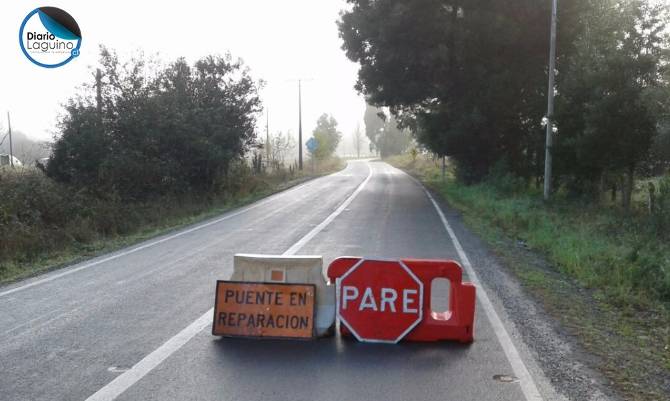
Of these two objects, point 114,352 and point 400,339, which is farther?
point 400,339

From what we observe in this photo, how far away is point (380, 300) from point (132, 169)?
54.7 ft

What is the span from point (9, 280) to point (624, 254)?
10.2m

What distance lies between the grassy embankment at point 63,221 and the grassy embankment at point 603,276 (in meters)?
8.22

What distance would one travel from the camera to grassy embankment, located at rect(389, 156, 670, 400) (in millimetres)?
6020

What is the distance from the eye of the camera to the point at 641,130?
19.3m

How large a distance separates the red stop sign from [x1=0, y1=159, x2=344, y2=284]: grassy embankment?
625 cm

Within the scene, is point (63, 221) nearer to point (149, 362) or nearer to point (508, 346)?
point (149, 362)

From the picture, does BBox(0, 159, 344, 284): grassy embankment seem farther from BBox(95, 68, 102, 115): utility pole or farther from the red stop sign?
the red stop sign

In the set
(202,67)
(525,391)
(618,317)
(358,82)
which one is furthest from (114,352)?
(358,82)

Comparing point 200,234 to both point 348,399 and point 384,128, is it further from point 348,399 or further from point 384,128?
point 384,128

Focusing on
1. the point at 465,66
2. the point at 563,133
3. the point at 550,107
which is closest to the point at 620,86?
the point at 550,107

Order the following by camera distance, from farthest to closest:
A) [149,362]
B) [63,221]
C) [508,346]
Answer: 1. [63,221]
2. [508,346]
3. [149,362]

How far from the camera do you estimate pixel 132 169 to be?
21.4m

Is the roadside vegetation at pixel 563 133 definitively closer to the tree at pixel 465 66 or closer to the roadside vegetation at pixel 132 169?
the tree at pixel 465 66
